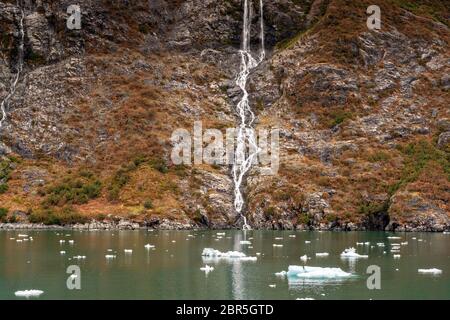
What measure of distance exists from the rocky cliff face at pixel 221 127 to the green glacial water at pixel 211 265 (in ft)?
75.2

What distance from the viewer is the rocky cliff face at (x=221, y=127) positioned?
5694 inches

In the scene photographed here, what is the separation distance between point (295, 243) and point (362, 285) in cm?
4019

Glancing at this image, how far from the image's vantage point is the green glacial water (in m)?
63.0

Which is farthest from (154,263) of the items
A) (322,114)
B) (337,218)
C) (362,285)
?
(322,114)

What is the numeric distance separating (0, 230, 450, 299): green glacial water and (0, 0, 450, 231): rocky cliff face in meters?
22.9

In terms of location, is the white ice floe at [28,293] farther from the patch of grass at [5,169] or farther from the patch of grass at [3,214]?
the patch of grass at [5,169]

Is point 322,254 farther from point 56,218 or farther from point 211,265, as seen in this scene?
point 56,218

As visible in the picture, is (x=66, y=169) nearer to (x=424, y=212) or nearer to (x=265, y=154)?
(x=265, y=154)

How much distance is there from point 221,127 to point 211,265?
94789 millimetres

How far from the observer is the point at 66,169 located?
16100 centimetres

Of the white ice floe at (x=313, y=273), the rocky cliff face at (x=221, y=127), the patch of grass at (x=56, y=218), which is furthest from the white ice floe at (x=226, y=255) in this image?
the patch of grass at (x=56, y=218)

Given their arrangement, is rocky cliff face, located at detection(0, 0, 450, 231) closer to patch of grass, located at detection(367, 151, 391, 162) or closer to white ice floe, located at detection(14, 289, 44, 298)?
patch of grass, located at detection(367, 151, 391, 162)

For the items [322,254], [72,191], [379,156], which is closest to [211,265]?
[322,254]

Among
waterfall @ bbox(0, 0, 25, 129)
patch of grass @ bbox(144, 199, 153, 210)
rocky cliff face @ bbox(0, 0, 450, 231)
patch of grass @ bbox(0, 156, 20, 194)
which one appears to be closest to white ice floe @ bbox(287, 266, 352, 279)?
rocky cliff face @ bbox(0, 0, 450, 231)
